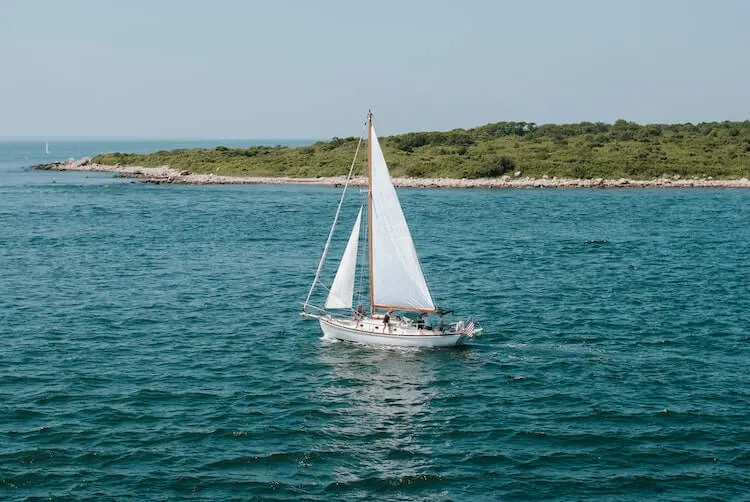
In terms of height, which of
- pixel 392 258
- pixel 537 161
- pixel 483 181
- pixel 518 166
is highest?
pixel 537 161

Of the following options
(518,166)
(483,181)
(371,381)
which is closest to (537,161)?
(518,166)

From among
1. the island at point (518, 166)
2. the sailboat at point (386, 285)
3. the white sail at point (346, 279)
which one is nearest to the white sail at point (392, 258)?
the sailboat at point (386, 285)

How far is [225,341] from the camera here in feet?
160

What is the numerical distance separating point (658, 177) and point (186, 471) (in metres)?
141

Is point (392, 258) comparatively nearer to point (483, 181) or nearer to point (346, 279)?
point (346, 279)

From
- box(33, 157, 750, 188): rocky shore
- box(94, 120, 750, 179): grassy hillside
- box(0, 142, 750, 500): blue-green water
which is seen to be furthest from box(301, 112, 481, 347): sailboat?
box(94, 120, 750, 179): grassy hillside

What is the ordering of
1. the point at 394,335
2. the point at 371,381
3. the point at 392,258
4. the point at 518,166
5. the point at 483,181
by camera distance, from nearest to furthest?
1. the point at 371,381
2. the point at 394,335
3. the point at 392,258
4. the point at 483,181
5. the point at 518,166

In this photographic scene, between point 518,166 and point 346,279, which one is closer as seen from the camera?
point 346,279

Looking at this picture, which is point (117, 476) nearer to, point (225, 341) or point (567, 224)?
point (225, 341)

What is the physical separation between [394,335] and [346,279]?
14.4ft

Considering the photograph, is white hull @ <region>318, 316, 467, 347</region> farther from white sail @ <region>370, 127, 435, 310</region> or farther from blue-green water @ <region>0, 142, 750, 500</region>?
white sail @ <region>370, 127, 435, 310</region>

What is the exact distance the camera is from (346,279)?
4788 cm

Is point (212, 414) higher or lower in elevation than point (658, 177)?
lower

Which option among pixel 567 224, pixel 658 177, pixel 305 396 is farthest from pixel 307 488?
pixel 658 177
